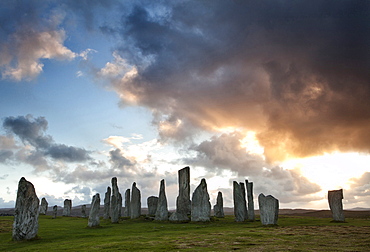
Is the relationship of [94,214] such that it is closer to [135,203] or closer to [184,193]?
[184,193]

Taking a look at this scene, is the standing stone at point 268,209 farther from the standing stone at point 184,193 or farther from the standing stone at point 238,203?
the standing stone at point 184,193

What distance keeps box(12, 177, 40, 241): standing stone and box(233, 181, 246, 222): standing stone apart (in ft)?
76.1

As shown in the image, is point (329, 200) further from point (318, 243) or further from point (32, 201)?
point (32, 201)

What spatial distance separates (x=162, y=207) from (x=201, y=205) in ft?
19.9

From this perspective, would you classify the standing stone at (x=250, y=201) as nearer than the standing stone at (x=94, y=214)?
No

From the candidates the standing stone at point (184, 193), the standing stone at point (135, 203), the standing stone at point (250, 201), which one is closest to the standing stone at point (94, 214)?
the standing stone at point (184, 193)

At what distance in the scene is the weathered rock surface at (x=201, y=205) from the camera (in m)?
35.7

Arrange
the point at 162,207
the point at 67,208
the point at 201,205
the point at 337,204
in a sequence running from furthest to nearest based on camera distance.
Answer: the point at 67,208, the point at 162,207, the point at 201,205, the point at 337,204

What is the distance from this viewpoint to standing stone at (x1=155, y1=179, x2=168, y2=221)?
3900cm

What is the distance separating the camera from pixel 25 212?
22344 millimetres

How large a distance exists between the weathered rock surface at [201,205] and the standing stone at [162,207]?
4.55m

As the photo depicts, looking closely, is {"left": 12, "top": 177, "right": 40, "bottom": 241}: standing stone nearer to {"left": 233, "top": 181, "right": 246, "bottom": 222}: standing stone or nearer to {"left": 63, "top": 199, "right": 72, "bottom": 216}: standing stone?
{"left": 233, "top": 181, "right": 246, "bottom": 222}: standing stone

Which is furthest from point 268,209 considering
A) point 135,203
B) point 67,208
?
point 67,208

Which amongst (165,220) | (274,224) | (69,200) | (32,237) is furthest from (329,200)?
(69,200)
